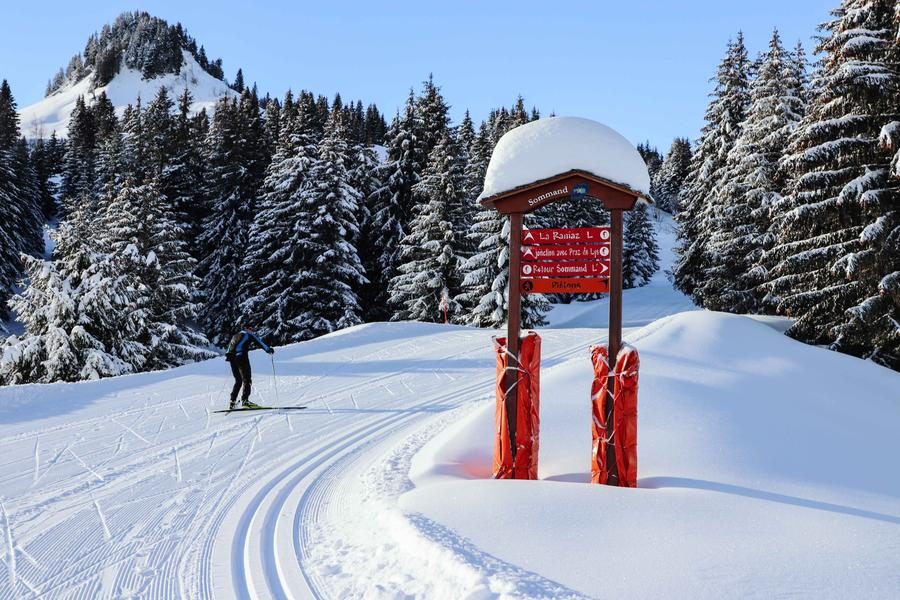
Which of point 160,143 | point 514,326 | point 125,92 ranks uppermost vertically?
point 125,92

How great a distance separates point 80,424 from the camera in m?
9.48

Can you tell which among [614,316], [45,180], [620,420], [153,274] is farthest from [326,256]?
[45,180]

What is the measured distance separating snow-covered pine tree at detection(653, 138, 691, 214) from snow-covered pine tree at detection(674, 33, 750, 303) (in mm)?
49070

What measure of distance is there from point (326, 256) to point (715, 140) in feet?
67.2

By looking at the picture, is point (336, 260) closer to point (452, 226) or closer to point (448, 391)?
point (452, 226)

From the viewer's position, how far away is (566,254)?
250 inches

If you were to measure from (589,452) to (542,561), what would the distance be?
10.8 ft

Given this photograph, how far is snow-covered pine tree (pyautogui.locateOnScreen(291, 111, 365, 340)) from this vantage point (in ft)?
91.1

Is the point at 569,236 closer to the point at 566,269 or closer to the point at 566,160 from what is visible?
the point at 566,269

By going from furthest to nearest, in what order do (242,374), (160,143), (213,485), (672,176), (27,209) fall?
(672,176)
(27,209)
(160,143)
(242,374)
(213,485)

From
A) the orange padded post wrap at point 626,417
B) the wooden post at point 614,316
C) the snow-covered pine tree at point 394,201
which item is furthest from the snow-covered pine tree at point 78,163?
the orange padded post wrap at point 626,417

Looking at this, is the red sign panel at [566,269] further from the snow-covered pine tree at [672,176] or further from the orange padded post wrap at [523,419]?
the snow-covered pine tree at [672,176]

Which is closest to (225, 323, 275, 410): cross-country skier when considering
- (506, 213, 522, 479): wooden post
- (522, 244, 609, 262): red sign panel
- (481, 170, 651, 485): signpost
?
(506, 213, 522, 479): wooden post

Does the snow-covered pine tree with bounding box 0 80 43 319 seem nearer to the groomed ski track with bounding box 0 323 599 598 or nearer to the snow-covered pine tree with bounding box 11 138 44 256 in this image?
the snow-covered pine tree with bounding box 11 138 44 256
